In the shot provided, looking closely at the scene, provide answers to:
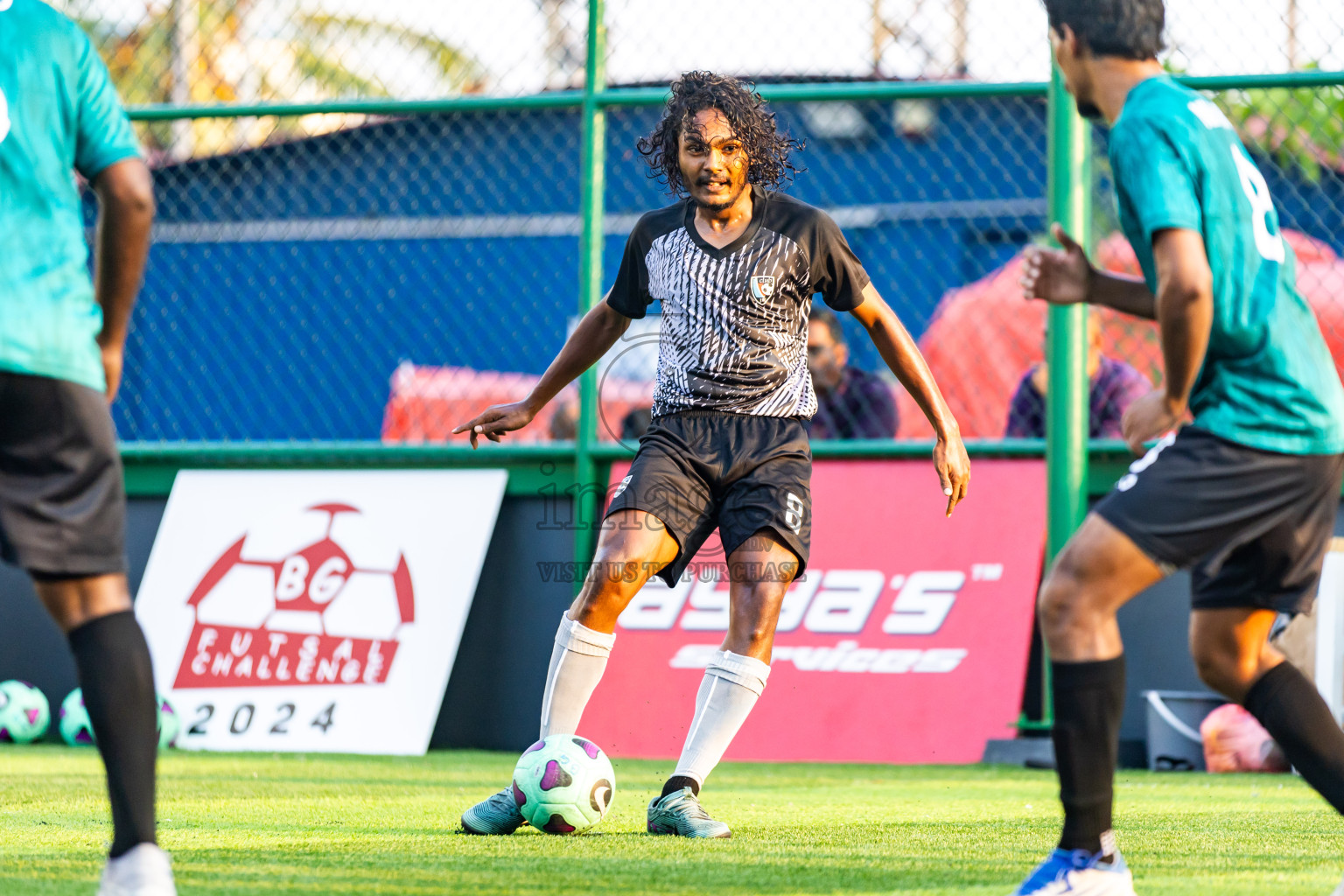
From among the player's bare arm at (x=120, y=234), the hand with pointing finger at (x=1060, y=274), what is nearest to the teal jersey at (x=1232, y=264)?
the hand with pointing finger at (x=1060, y=274)

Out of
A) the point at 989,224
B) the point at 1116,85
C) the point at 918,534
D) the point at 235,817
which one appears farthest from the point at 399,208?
the point at 1116,85

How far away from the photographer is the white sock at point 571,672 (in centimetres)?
430

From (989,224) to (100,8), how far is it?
509 centimetres

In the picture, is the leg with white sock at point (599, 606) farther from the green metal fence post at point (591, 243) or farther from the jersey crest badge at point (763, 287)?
the green metal fence post at point (591, 243)

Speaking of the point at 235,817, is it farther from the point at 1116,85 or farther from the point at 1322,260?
the point at 1322,260

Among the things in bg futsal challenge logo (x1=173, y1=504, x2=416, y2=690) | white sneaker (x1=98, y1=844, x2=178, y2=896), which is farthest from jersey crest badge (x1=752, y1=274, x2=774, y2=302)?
bg futsal challenge logo (x1=173, y1=504, x2=416, y2=690)

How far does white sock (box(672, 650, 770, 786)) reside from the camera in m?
4.33

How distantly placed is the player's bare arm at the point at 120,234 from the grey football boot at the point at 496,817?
1.72 metres

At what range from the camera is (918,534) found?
711 cm

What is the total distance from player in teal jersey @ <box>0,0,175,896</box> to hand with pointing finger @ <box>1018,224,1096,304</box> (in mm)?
1627

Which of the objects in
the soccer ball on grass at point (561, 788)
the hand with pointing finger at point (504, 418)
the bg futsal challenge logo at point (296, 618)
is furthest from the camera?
the bg futsal challenge logo at point (296, 618)

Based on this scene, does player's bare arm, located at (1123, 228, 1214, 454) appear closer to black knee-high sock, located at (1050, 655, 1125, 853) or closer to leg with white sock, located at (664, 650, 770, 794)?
black knee-high sock, located at (1050, 655, 1125, 853)

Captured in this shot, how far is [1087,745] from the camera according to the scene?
300cm

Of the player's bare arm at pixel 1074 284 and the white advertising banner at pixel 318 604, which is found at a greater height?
the player's bare arm at pixel 1074 284
